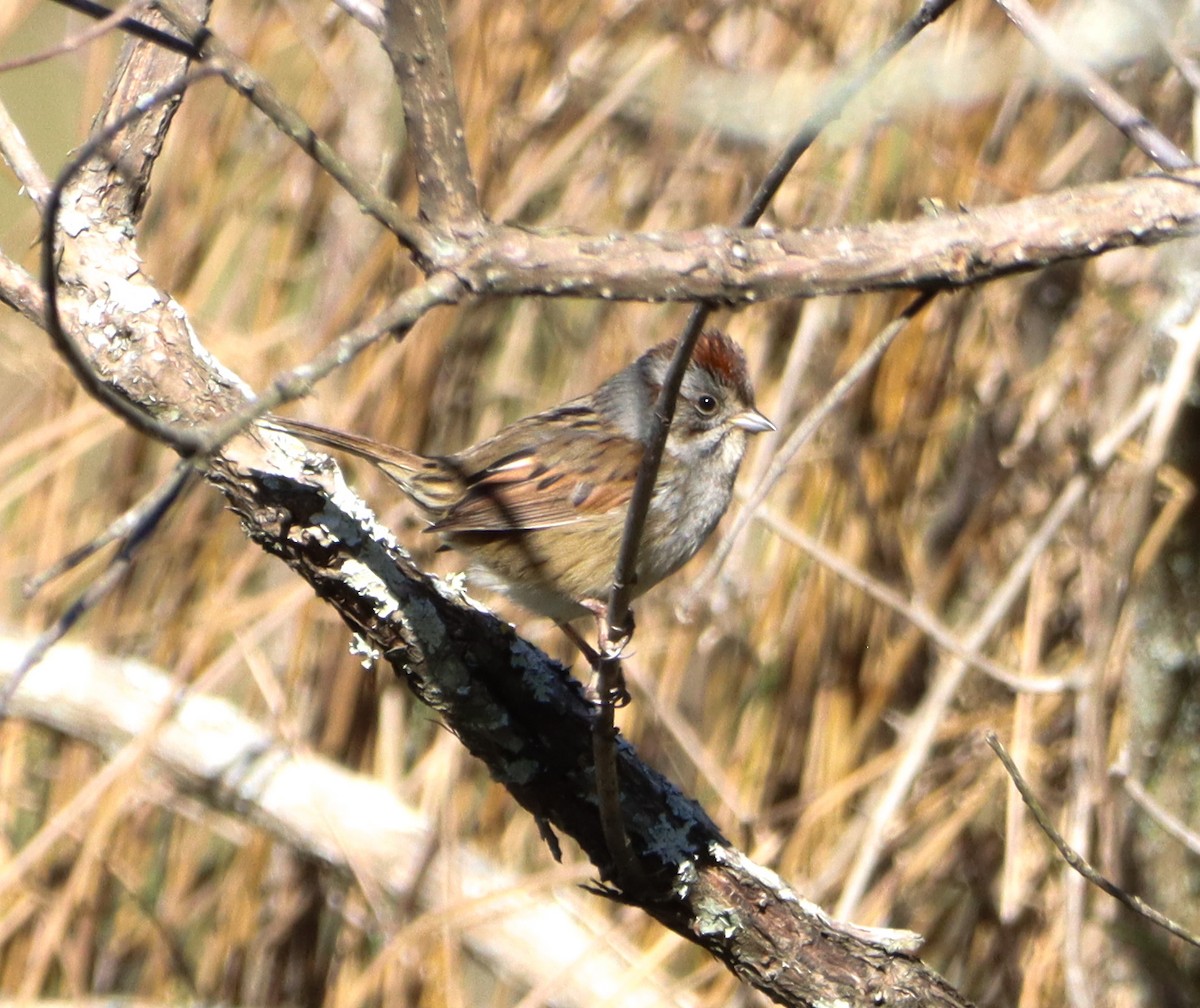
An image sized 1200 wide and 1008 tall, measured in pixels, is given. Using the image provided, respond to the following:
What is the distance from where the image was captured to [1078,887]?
2705 millimetres

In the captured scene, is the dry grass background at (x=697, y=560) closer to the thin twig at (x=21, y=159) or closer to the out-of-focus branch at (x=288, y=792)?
the out-of-focus branch at (x=288, y=792)

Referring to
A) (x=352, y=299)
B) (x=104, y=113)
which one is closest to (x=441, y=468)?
(x=352, y=299)

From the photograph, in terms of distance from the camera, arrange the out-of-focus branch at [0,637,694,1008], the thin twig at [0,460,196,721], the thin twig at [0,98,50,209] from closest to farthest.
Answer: the thin twig at [0,460,196,721] < the thin twig at [0,98,50,209] < the out-of-focus branch at [0,637,694,1008]

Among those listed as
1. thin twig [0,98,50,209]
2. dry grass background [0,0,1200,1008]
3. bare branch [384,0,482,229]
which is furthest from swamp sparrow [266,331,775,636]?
bare branch [384,0,482,229]

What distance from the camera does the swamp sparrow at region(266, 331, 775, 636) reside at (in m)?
2.71

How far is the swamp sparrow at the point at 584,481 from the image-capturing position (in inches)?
106

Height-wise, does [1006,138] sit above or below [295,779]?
above

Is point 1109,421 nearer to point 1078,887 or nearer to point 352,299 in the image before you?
point 1078,887

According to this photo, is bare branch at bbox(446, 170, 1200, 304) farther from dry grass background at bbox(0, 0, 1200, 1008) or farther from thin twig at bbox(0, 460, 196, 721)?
dry grass background at bbox(0, 0, 1200, 1008)

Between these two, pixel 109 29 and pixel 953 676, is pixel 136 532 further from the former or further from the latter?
pixel 953 676

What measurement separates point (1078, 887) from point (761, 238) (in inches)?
74.4

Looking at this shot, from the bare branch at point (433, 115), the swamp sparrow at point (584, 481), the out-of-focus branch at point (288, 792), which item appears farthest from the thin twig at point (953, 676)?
the bare branch at point (433, 115)

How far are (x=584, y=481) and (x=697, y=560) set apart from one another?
0.85 meters

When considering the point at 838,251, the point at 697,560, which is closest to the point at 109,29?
the point at 838,251
